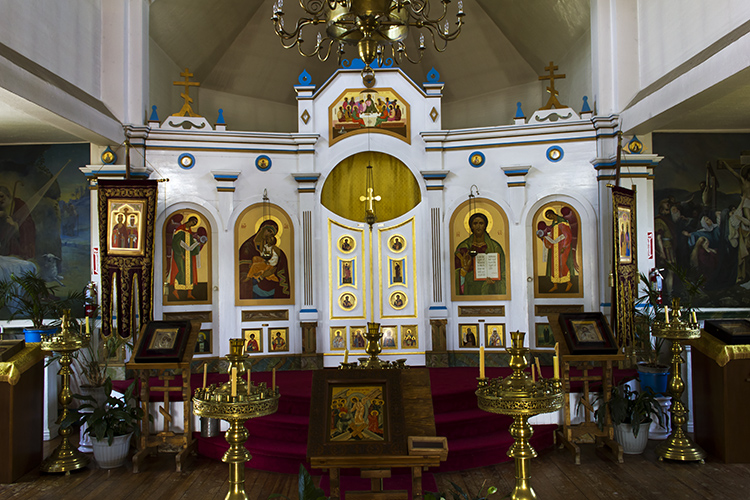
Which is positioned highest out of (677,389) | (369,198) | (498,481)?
(369,198)

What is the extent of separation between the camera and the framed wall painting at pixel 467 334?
9180 millimetres

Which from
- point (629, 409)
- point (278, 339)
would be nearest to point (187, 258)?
point (278, 339)

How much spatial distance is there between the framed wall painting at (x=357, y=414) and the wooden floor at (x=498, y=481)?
6.35 feet

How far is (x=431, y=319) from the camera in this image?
9.07 m

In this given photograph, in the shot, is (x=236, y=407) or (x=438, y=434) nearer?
(x=236, y=407)

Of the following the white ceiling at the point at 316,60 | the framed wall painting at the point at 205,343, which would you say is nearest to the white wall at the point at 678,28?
the white ceiling at the point at 316,60

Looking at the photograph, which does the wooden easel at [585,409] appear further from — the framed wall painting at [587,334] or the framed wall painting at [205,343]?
the framed wall painting at [205,343]

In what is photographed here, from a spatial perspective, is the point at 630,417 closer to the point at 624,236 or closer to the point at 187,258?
the point at 624,236

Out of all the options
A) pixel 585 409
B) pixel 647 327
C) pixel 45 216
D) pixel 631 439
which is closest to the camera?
pixel 631 439

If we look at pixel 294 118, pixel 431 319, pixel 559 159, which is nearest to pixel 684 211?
pixel 559 159

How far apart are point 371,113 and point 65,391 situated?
218 inches

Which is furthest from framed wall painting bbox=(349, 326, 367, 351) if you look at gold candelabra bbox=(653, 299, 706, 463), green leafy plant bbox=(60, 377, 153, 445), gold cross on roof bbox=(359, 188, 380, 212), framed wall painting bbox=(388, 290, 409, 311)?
gold candelabra bbox=(653, 299, 706, 463)

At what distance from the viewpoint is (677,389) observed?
6.56 meters

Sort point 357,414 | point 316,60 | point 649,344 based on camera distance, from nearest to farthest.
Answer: point 357,414 → point 649,344 → point 316,60
